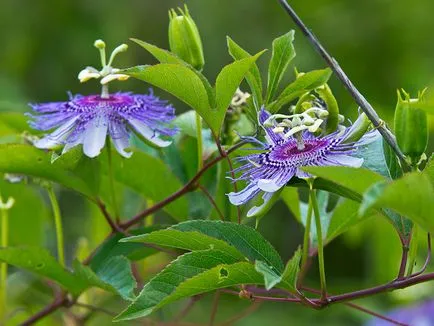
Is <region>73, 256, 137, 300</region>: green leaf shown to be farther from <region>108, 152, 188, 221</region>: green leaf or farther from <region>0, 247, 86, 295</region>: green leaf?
<region>108, 152, 188, 221</region>: green leaf

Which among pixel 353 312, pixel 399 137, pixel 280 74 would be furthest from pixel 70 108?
pixel 353 312

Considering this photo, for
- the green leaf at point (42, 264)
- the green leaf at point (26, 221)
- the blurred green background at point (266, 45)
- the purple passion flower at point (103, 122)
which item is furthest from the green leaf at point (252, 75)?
the blurred green background at point (266, 45)

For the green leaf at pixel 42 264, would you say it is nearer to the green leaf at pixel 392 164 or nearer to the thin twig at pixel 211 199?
the thin twig at pixel 211 199

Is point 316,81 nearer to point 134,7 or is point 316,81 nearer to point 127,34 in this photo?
point 127,34

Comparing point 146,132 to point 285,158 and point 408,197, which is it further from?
point 408,197

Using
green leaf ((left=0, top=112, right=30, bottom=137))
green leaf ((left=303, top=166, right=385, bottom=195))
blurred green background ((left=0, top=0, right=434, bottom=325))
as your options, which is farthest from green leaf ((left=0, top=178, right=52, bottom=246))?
blurred green background ((left=0, top=0, right=434, bottom=325))

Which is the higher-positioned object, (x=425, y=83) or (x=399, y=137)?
(x=399, y=137)
